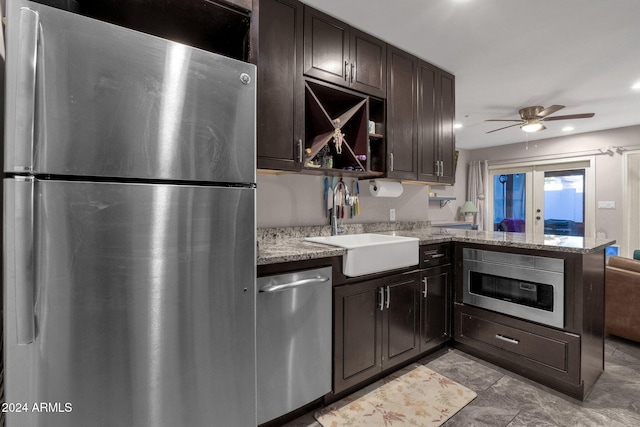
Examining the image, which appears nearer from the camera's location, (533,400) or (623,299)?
(533,400)

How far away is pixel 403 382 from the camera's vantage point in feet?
6.57

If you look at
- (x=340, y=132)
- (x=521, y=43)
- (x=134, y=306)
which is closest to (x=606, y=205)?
(x=521, y=43)

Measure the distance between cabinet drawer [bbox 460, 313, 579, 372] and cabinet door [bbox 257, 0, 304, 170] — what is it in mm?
1809

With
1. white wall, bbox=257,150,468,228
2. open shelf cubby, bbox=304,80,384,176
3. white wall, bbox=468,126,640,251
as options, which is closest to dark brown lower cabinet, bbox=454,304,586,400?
white wall, bbox=257,150,468,228

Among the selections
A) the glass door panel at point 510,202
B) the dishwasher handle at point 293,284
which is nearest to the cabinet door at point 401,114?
the dishwasher handle at point 293,284

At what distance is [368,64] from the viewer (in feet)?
7.61

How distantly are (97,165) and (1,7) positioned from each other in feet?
2.70

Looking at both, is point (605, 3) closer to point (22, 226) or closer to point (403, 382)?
point (403, 382)

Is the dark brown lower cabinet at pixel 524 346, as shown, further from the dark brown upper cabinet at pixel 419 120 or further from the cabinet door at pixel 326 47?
the cabinet door at pixel 326 47

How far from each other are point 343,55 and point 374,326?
1889mm

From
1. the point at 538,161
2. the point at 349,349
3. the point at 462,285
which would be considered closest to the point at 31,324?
the point at 349,349

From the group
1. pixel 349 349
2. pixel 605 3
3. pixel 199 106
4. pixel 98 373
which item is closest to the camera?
pixel 98 373

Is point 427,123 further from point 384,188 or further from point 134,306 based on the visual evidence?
point 134,306

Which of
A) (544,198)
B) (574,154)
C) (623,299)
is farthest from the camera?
(544,198)
